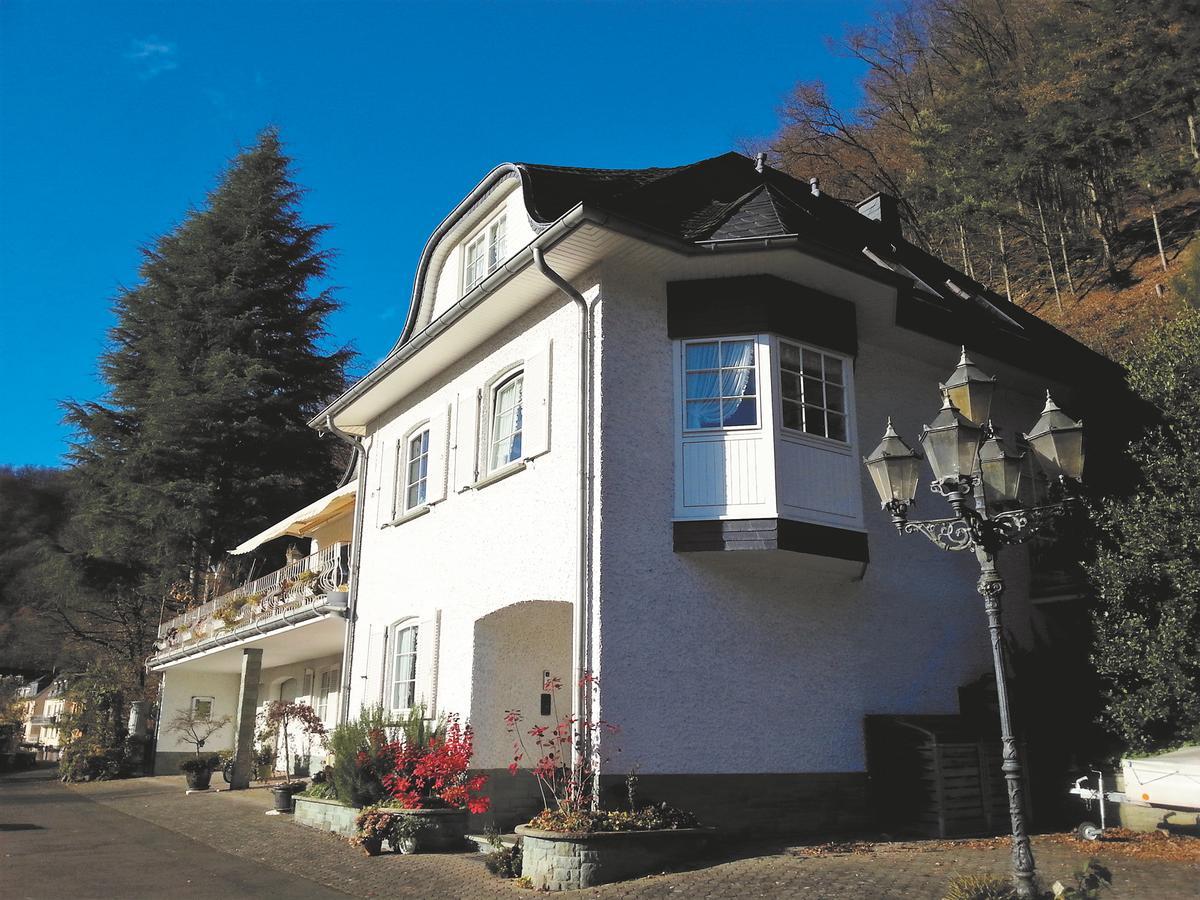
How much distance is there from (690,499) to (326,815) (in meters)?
7.18

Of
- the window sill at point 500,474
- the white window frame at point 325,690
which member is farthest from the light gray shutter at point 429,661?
the white window frame at point 325,690

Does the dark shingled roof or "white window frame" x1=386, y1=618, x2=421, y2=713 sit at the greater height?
the dark shingled roof

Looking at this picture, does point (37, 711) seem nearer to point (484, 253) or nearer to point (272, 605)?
point (272, 605)

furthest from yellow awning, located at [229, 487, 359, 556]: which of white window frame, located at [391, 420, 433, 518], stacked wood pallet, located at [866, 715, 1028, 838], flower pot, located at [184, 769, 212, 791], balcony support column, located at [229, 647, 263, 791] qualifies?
stacked wood pallet, located at [866, 715, 1028, 838]

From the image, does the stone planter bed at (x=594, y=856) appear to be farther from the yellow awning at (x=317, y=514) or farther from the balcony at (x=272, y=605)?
the yellow awning at (x=317, y=514)

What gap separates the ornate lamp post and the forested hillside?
68.0ft

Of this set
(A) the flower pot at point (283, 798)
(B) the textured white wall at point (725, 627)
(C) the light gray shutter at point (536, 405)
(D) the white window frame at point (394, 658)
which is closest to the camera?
(B) the textured white wall at point (725, 627)

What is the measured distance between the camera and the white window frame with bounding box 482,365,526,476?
13.0 metres

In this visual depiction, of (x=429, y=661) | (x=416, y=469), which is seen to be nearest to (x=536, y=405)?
(x=429, y=661)

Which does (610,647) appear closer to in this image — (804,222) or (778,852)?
(778,852)

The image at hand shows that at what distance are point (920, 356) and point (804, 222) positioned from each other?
2779 mm

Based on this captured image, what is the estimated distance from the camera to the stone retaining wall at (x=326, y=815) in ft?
42.7

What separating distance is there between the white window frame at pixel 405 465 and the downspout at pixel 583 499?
489 cm

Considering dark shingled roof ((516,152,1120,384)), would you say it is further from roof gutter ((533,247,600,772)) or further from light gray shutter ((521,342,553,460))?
light gray shutter ((521,342,553,460))
